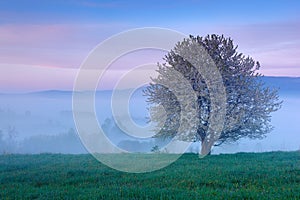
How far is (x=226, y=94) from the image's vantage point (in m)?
37.2

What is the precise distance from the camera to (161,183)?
19797 millimetres

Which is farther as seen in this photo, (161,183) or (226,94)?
(226,94)

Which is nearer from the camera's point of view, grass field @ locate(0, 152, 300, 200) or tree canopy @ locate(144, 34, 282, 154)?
grass field @ locate(0, 152, 300, 200)

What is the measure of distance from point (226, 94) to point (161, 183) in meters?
19.0

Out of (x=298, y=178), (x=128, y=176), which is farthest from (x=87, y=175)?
(x=298, y=178)

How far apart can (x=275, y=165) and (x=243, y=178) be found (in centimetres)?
649

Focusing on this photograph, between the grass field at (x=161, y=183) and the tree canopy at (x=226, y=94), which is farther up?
Answer: the tree canopy at (x=226, y=94)

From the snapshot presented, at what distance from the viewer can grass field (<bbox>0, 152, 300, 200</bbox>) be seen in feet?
55.2

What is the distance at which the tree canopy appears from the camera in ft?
122

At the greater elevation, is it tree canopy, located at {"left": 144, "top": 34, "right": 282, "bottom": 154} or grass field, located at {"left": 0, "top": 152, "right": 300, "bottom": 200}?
tree canopy, located at {"left": 144, "top": 34, "right": 282, "bottom": 154}

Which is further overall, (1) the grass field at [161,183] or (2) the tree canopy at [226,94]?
(2) the tree canopy at [226,94]

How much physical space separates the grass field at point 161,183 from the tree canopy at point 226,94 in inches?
410

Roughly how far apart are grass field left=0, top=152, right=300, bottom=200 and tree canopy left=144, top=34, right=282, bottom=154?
10415 millimetres

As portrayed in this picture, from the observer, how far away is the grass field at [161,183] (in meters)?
16.8
